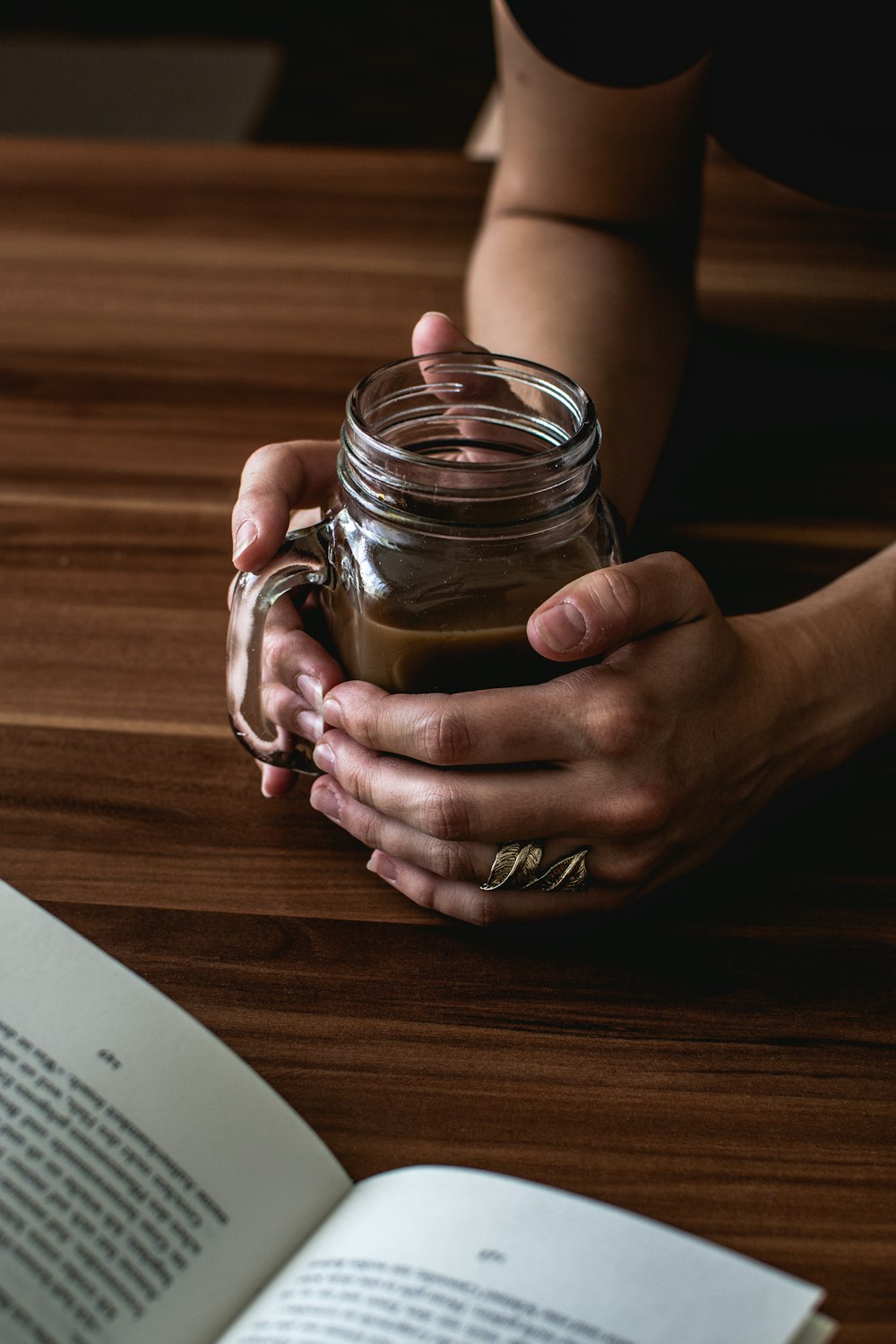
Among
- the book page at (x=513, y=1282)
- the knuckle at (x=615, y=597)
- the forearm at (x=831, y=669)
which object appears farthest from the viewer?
the forearm at (x=831, y=669)

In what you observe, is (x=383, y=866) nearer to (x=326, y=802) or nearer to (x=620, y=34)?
(x=326, y=802)

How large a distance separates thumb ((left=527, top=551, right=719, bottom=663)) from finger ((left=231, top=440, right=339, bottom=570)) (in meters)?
0.12

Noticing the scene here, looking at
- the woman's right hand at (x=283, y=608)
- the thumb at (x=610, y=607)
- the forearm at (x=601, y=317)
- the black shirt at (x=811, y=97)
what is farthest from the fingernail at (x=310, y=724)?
the black shirt at (x=811, y=97)

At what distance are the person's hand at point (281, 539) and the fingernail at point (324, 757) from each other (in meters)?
0.01

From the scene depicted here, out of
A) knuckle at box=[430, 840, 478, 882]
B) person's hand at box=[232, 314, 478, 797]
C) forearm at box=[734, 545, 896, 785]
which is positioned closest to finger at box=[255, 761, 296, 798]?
person's hand at box=[232, 314, 478, 797]

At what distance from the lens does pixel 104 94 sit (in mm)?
2906

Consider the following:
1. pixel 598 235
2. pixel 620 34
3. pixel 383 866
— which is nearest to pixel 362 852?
pixel 383 866

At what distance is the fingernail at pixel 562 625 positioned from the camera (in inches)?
17.1

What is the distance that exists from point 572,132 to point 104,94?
243 centimetres

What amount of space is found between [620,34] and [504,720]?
1.11ft

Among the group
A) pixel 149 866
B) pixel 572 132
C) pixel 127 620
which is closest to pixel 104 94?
pixel 572 132

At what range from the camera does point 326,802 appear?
1.71 ft

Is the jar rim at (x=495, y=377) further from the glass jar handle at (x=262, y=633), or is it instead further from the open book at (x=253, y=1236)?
the open book at (x=253, y=1236)

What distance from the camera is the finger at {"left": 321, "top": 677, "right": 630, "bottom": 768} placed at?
1.50ft
